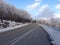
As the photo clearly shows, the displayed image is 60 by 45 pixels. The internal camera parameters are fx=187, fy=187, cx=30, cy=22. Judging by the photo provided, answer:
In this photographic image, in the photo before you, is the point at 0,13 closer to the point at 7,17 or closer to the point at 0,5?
A: the point at 7,17

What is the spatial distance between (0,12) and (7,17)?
17.1 feet

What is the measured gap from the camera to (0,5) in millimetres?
112000

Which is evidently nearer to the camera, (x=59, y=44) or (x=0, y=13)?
(x=59, y=44)

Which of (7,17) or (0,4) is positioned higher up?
(0,4)

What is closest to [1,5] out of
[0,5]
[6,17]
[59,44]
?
[0,5]

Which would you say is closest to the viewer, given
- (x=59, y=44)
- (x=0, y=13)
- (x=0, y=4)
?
(x=59, y=44)

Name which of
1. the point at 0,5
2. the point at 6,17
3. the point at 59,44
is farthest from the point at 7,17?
the point at 59,44

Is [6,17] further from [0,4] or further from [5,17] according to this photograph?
[0,4]

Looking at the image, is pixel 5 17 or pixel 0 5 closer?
pixel 5 17

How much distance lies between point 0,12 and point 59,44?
87.0 meters

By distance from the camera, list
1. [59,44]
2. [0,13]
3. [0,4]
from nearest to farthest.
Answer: [59,44]
[0,13]
[0,4]

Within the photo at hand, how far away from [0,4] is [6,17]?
13.7 meters

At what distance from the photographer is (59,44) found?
1331 centimetres

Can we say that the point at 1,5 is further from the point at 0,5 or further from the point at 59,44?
the point at 59,44
